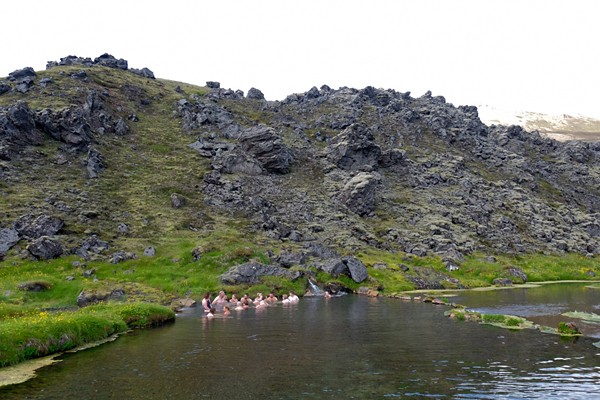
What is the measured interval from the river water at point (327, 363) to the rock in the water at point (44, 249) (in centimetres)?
3851

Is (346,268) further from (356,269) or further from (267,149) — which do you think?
(267,149)

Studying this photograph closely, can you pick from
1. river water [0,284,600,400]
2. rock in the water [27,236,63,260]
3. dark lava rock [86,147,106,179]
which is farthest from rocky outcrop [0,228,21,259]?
river water [0,284,600,400]

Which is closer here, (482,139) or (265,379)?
(265,379)

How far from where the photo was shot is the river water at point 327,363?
25.3 meters

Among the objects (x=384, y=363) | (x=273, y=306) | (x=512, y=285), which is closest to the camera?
(x=384, y=363)

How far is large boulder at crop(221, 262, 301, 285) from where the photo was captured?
2987 inches

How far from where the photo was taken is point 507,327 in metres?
44.8

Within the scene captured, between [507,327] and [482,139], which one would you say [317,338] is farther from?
[482,139]

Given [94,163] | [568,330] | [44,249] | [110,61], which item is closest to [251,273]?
[44,249]

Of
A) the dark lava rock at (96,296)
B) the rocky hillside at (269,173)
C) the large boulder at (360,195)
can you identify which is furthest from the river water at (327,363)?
the large boulder at (360,195)

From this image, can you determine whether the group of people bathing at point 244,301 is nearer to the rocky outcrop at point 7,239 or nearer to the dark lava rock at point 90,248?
the dark lava rock at point 90,248

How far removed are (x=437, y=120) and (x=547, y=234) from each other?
63.8 m

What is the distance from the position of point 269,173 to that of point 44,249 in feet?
212

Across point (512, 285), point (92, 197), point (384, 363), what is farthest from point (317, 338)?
point (92, 197)
